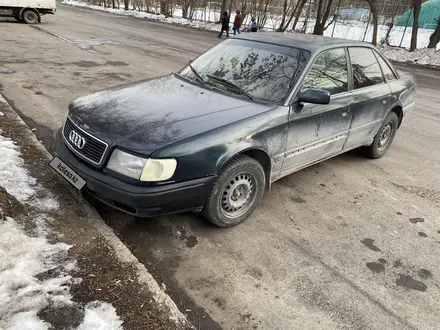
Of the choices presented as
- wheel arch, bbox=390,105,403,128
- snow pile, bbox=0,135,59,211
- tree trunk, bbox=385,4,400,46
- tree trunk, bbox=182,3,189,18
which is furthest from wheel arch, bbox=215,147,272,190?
tree trunk, bbox=182,3,189,18

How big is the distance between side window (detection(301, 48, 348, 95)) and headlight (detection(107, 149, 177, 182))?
1681mm

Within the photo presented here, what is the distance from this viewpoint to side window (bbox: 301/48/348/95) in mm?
3859

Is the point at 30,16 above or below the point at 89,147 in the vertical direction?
below

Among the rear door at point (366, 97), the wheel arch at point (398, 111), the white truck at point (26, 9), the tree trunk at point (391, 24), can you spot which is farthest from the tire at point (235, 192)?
the tree trunk at point (391, 24)

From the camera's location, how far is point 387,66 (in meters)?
5.12

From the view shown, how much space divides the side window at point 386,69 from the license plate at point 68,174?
399 centimetres

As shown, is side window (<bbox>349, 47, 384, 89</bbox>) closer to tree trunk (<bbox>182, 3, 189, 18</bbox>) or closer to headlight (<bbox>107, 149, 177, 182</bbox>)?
headlight (<bbox>107, 149, 177, 182</bbox>)

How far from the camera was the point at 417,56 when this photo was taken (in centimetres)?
1775

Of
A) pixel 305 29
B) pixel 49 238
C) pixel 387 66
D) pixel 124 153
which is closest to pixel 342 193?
pixel 387 66

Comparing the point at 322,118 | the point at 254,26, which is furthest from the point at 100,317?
Result: the point at 254,26

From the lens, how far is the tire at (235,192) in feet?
Result: 10.5

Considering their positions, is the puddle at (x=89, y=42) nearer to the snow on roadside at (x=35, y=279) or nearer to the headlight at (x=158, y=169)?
the snow on roadside at (x=35, y=279)

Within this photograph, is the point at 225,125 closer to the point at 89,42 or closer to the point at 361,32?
the point at 89,42

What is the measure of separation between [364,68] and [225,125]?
242 centimetres
